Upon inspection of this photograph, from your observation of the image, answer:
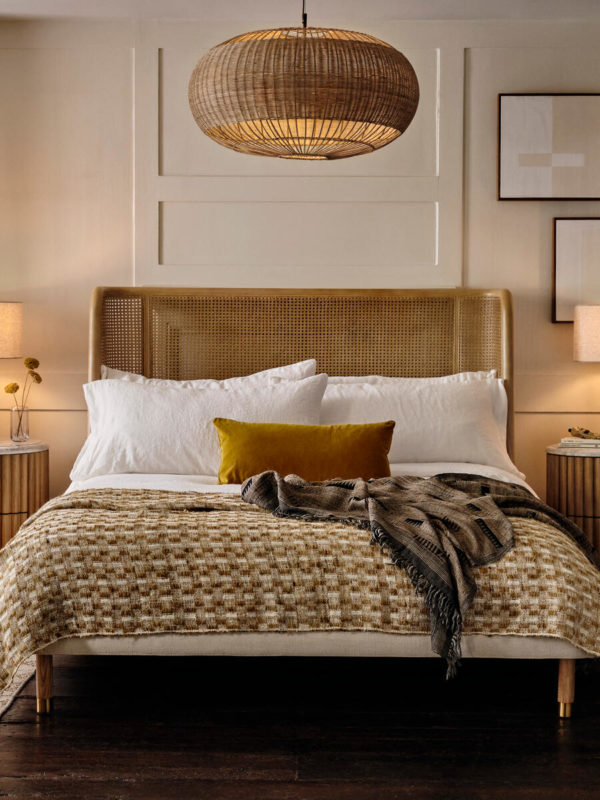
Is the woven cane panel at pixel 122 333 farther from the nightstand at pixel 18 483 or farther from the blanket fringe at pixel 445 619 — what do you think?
the blanket fringe at pixel 445 619

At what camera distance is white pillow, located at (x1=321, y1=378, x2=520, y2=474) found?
3.85 m

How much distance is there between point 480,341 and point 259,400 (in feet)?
4.02

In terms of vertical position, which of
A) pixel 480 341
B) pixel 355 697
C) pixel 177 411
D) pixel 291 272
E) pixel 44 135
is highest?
pixel 44 135

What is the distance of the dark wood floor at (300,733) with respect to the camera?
210 centimetres

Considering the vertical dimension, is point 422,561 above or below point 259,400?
below

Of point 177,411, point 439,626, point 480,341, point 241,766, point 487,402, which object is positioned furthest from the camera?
point 480,341

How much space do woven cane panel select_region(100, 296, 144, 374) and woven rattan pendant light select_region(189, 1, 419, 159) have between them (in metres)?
1.82

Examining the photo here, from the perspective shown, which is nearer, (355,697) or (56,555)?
(56,555)

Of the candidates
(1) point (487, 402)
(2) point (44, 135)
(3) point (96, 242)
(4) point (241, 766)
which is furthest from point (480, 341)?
(4) point (241, 766)

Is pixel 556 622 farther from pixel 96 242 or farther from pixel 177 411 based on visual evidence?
pixel 96 242

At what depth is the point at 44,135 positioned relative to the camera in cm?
443

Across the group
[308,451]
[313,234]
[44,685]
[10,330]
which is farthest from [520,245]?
[44,685]

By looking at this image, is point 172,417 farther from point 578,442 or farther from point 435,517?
point 578,442

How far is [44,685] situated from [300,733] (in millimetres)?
739
